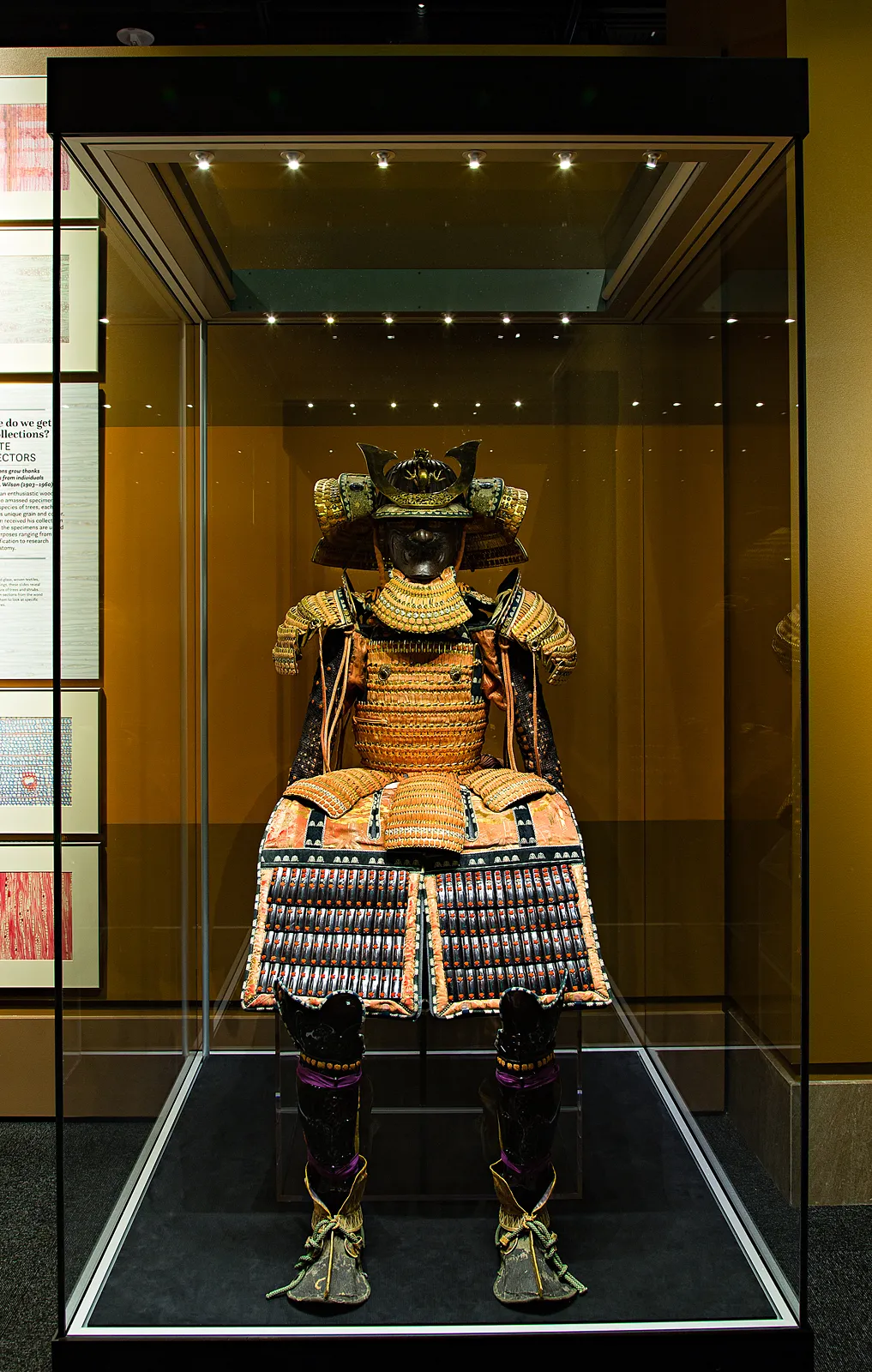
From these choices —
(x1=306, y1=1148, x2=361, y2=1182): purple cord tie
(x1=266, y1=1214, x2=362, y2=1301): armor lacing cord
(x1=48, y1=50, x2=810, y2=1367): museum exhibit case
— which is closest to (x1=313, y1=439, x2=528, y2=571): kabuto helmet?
(x1=48, y1=50, x2=810, y2=1367): museum exhibit case

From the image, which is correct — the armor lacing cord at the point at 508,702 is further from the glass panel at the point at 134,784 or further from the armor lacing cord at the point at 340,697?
the glass panel at the point at 134,784

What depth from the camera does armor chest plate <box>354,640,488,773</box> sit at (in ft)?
8.01

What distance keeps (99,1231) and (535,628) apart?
175 centimetres

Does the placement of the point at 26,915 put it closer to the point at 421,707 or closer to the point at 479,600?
the point at 421,707

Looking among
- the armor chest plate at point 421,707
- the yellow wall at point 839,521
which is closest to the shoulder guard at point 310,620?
the armor chest plate at point 421,707

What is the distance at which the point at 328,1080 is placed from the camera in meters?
2.00

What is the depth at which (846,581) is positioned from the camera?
8.69ft

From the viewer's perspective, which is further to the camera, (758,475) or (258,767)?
(258,767)

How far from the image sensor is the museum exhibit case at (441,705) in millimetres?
1931

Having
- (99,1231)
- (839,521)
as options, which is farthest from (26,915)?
(839,521)

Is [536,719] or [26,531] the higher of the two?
[26,531]

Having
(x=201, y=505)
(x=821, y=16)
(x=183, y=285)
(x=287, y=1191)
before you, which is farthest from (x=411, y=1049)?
(x=821, y=16)

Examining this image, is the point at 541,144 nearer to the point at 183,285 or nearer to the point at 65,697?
the point at 183,285

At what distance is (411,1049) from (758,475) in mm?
1899
